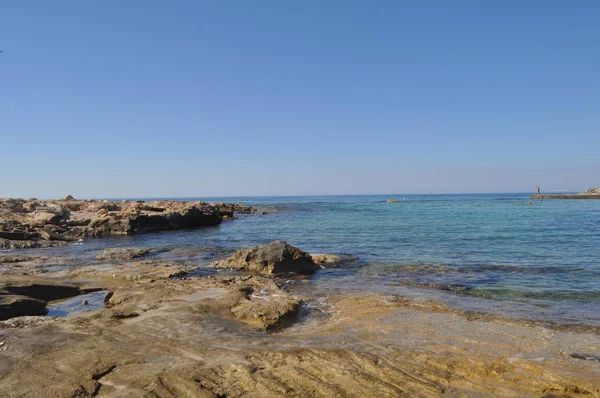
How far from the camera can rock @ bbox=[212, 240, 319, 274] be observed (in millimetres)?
14508

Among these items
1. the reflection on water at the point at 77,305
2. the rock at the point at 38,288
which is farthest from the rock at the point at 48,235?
the reflection on water at the point at 77,305

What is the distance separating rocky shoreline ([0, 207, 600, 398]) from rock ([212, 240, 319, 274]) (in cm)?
314

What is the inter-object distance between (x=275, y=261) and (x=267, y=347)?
27.1ft

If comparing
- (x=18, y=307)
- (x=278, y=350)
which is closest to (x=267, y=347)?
(x=278, y=350)

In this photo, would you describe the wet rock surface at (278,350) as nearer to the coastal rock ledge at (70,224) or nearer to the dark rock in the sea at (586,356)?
the dark rock in the sea at (586,356)

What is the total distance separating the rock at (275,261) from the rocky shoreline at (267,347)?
3141mm

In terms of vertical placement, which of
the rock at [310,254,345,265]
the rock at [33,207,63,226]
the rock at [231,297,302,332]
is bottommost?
the rock at [310,254,345,265]

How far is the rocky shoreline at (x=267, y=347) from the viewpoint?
16.2 ft

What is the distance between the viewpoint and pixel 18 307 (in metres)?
8.56

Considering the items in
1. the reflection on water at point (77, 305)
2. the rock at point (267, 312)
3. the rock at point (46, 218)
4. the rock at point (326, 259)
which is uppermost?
the rock at point (46, 218)

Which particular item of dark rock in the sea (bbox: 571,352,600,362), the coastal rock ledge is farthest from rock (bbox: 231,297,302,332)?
the coastal rock ledge

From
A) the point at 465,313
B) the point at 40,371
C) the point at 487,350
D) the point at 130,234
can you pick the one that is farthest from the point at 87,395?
the point at 130,234

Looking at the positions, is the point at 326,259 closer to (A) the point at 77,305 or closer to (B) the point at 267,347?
(A) the point at 77,305

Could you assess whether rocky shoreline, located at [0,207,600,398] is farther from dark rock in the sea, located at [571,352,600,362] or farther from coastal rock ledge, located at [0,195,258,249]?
coastal rock ledge, located at [0,195,258,249]
